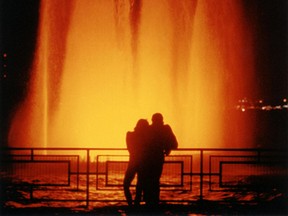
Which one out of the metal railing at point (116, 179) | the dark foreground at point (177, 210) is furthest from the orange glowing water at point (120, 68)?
the dark foreground at point (177, 210)

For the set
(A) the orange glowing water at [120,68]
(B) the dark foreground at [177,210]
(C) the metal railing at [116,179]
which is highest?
(A) the orange glowing water at [120,68]

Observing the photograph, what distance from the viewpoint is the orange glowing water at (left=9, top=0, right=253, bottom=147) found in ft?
98.3

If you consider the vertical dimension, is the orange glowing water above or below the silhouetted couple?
above

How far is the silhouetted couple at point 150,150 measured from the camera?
14.3 m

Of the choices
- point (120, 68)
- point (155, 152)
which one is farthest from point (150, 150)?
point (120, 68)

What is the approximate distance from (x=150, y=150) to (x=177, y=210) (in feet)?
4.02

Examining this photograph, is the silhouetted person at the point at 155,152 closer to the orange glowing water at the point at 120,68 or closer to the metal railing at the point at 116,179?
the metal railing at the point at 116,179

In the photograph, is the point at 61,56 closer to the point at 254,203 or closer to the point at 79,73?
the point at 79,73

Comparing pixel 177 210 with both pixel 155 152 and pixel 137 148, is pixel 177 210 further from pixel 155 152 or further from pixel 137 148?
pixel 137 148

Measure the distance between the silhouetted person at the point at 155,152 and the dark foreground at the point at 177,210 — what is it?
33 cm

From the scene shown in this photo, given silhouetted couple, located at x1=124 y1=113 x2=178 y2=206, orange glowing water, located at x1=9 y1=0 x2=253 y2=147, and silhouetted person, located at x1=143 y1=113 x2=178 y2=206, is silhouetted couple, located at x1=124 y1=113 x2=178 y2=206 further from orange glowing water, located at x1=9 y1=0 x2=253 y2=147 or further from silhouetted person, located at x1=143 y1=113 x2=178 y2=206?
orange glowing water, located at x1=9 y1=0 x2=253 y2=147

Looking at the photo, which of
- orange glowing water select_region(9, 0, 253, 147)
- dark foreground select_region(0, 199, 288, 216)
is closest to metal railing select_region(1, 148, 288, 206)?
dark foreground select_region(0, 199, 288, 216)

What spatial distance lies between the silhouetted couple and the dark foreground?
0.35 m

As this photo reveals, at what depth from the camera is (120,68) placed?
30844 mm
